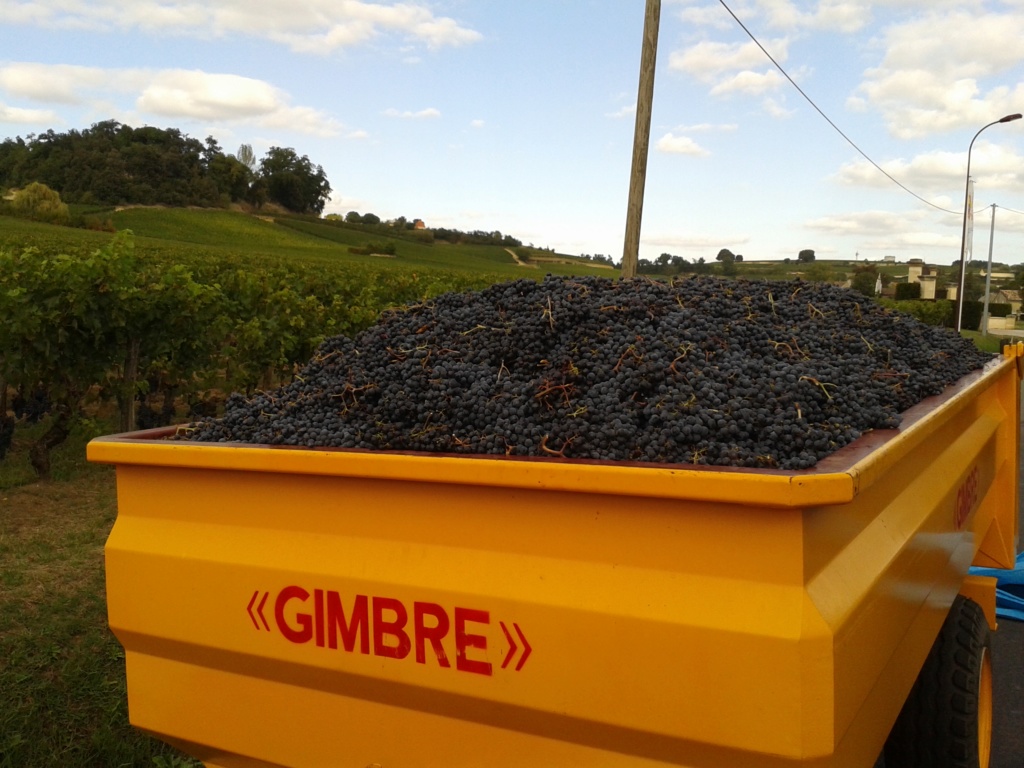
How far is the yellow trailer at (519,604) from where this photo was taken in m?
1.46

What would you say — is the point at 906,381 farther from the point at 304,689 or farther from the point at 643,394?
the point at 304,689

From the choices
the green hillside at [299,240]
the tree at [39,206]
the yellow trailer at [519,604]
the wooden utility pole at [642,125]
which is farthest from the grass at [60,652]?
the tree at [39,206]

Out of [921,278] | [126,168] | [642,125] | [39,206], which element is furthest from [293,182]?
[642,125]

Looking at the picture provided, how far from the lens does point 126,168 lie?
6097cm

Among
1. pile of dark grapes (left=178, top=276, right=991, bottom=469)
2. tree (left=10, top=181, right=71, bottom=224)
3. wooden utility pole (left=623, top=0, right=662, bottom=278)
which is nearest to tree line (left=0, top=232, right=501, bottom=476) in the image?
wooden utility pole (left=623, top=0, right=662, bottom=278)

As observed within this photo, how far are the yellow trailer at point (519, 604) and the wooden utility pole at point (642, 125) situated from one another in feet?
24.0

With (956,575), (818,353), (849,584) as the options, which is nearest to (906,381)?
(818,353)

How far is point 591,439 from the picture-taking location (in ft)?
6.04

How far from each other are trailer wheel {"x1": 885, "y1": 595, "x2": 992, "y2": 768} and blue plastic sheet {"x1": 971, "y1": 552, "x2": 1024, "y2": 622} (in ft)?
8.49

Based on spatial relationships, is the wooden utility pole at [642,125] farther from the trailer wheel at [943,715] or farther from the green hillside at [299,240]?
the green hillside at [299,240]

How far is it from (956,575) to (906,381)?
0.65 metres

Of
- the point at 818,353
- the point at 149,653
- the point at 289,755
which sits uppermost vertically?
the point at 818,353

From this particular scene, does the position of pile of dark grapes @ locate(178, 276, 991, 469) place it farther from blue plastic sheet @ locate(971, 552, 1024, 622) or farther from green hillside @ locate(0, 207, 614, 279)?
green hillside @ locate(0, 207, 614, 279)

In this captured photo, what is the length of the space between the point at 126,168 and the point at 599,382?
216 ft
